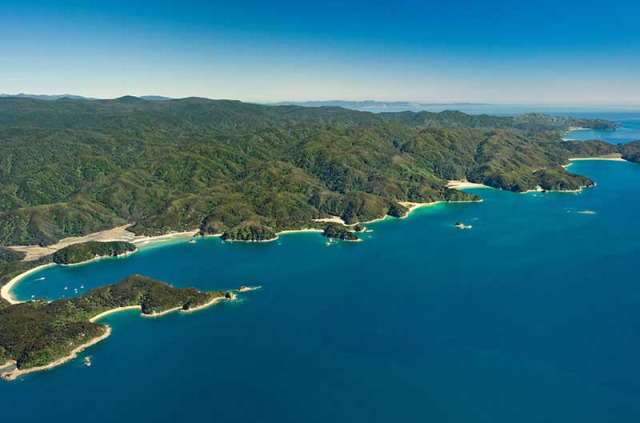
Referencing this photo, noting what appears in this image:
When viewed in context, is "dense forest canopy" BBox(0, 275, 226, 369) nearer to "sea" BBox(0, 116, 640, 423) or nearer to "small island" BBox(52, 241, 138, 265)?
"sea" BBox(0, 116, 640, 423)

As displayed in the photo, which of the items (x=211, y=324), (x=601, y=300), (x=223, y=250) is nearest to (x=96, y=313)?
(x=211, y=324)

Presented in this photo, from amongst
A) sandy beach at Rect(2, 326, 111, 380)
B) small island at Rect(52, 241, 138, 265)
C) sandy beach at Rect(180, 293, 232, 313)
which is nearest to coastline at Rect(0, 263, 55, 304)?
small island at Rect(52, 241, 138, 265)

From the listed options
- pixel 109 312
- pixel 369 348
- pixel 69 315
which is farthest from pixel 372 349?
pixel 69 315

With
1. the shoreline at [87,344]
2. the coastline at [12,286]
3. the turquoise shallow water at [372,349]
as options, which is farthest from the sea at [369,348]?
the coastline at [12,286]

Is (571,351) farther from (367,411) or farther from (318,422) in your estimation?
(318,422)

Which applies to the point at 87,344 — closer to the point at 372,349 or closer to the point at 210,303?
the point at 210,303
